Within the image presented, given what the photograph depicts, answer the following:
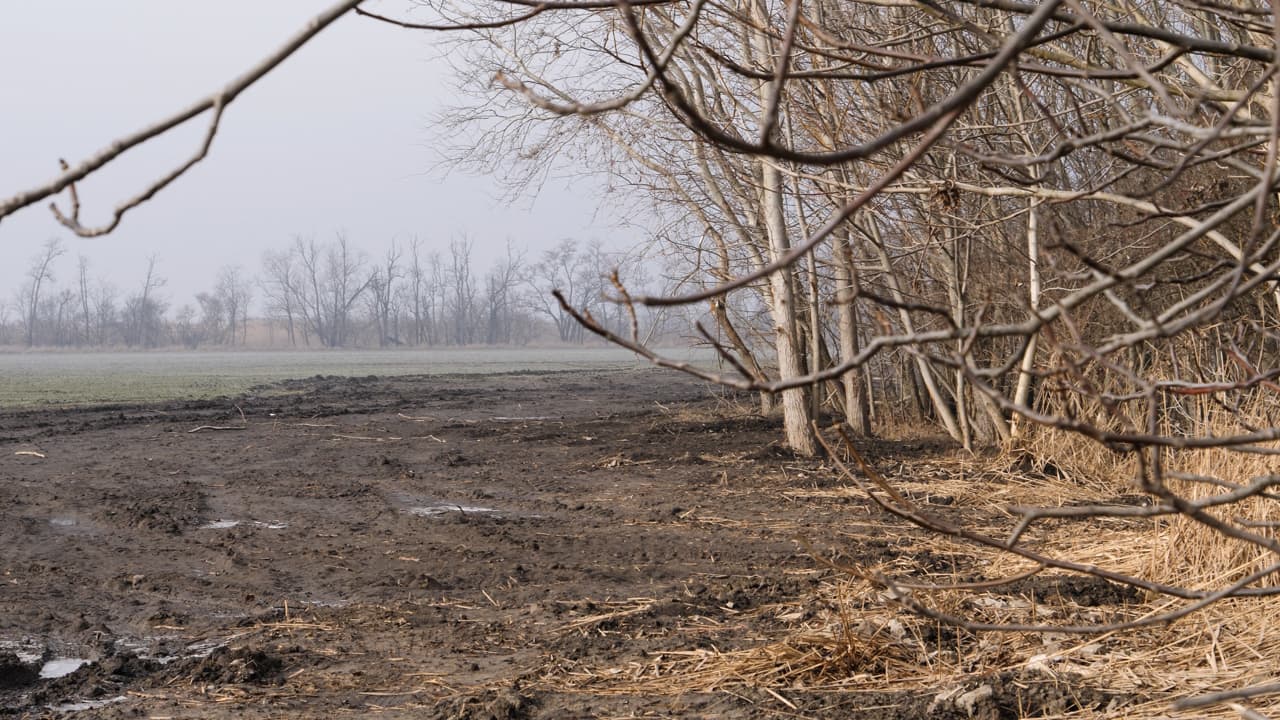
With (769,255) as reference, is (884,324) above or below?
below

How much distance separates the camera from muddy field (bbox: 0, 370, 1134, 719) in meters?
4.88

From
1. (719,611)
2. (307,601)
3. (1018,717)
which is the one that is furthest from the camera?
(307,601)

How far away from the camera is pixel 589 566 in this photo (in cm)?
790

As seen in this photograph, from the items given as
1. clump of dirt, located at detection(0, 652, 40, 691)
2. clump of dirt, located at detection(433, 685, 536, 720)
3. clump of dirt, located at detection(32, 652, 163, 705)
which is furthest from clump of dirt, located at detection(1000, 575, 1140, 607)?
clump of dirt, located at detection(0, 652, 40, 691)

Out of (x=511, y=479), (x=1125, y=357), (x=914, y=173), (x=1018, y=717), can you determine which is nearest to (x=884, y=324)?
Answer: (x=1018, y=717)

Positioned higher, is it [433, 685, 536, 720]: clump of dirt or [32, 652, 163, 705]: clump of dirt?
[433, 685, 536, 720]: clump of dirt

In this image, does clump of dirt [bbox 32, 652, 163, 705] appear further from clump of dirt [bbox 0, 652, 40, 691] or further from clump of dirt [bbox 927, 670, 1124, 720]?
clump of dirt [bbox 927, 670, 1124, 720]

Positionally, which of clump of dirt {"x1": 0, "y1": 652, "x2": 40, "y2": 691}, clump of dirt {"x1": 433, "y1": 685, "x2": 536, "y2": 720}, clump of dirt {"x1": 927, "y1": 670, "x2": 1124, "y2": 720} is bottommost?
clump of dirt {"x1": 0, "y1": 652, "x2": 40, "y2": 691}

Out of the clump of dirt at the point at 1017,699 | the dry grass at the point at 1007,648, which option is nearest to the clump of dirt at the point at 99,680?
the dry grass at the point at 1007,648

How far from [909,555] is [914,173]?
3.52 metres

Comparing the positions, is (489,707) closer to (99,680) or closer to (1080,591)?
(99,680)

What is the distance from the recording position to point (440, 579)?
297 inches

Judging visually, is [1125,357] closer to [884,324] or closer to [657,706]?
[657,706]

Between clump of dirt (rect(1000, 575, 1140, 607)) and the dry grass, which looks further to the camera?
clump of dirt (rect(1000, 575, 1140, 607))
